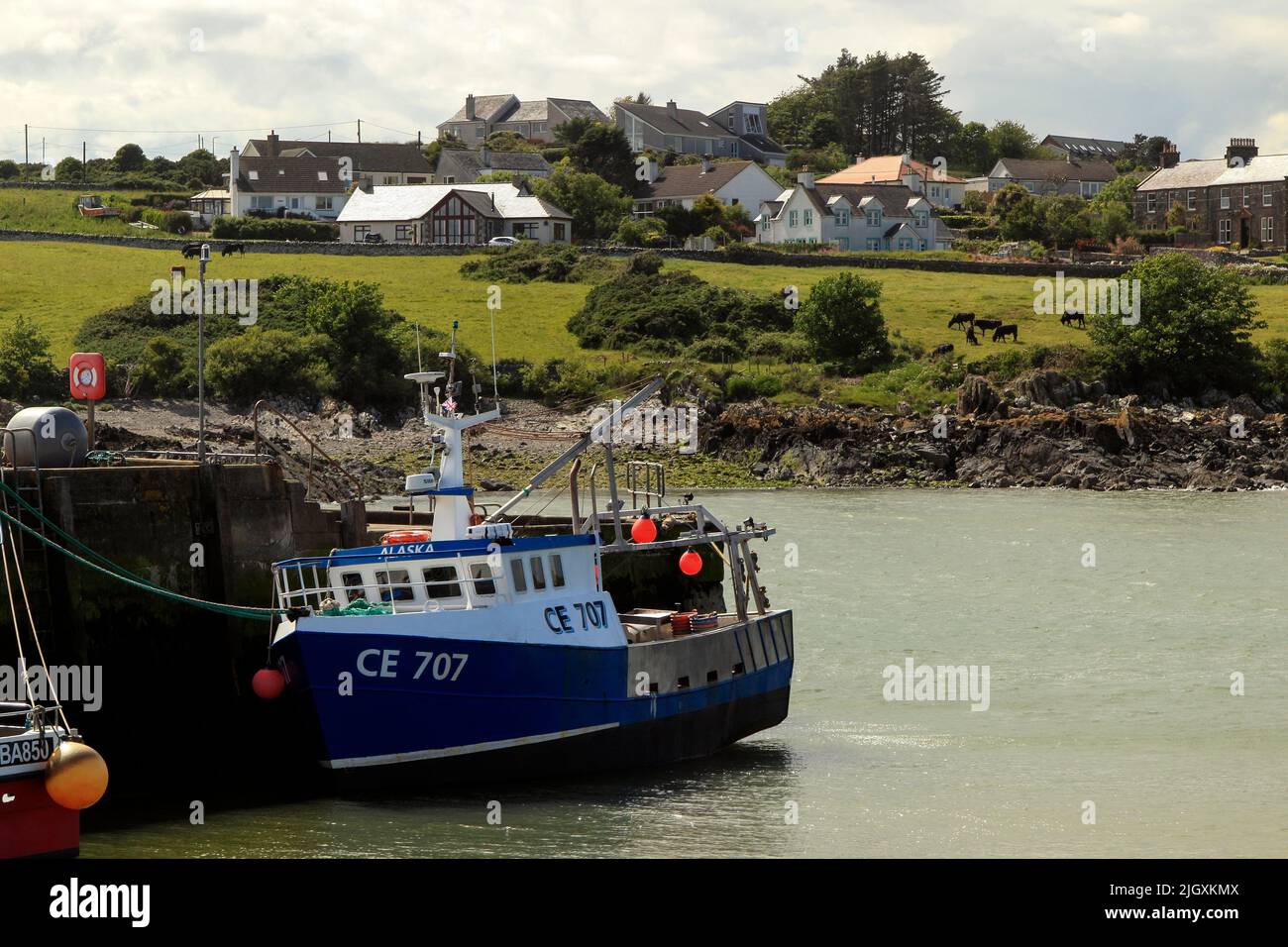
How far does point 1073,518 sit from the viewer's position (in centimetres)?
5484

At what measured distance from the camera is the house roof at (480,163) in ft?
434

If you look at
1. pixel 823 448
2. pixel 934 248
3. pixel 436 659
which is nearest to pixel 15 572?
pixel 436 659

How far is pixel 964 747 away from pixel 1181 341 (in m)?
53.2

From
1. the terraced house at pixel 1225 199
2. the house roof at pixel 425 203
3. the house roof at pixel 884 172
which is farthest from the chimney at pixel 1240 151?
the house roof at pixel 425 203

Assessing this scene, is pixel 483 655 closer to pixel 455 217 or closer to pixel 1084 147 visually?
pixel 455 217

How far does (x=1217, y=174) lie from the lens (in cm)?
12338

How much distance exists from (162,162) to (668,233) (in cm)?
5201

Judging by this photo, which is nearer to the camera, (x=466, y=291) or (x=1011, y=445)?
(x=1011, y=445)

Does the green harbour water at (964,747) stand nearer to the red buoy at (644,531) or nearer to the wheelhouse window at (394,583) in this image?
the wheelhouse window at (394,583)

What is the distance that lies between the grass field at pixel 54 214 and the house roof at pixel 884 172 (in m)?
60.2

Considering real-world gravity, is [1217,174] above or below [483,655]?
above

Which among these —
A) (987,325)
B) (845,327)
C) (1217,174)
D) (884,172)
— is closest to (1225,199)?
(1217,174)

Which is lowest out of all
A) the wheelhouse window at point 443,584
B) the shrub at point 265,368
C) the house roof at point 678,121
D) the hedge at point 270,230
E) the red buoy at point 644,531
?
the wheelhouse window at point 443,584
